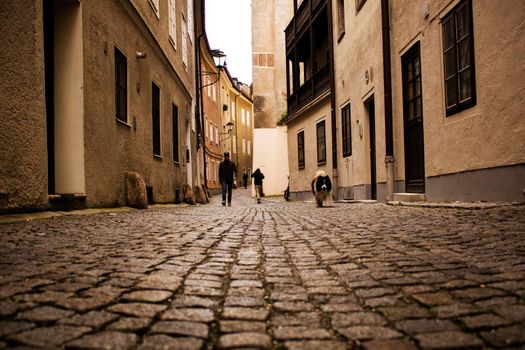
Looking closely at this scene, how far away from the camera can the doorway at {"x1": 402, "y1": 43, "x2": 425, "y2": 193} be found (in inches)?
354

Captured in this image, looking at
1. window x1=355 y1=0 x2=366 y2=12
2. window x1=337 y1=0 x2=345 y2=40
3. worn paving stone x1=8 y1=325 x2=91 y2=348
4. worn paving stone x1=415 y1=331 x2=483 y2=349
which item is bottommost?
worn paving stone x1=415 y1=331 x2=483 y2=349

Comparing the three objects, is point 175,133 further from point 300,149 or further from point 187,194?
point 300,149

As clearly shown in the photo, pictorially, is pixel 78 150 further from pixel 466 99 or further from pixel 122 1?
pixel 466 99

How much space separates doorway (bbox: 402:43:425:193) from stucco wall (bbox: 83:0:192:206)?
5399 millimetres

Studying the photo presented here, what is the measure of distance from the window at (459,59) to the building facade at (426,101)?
0.05ft

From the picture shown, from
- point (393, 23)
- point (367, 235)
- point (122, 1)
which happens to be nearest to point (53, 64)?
point (122, 1)

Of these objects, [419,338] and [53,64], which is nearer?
[419,338]

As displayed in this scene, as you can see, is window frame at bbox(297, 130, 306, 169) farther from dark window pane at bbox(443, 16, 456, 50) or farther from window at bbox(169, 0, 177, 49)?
dark window pane at bbox(443, 16, 456, 50)

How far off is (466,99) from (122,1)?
621cm

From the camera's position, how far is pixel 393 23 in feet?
33.5

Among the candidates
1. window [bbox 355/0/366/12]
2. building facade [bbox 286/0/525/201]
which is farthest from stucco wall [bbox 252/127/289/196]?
window [bbox 355/0/366/12]

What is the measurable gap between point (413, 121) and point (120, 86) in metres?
5.59

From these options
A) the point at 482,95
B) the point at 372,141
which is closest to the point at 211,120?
the point at 372,141

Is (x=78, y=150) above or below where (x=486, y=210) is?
above
